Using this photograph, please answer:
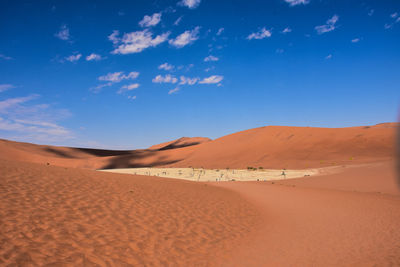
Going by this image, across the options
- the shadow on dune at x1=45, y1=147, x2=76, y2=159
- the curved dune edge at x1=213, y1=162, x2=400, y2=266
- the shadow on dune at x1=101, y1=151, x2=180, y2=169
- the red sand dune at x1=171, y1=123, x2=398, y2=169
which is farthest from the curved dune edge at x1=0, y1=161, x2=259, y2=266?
the shadow on dune at x1=45, y1=147, x2=76, y2=159

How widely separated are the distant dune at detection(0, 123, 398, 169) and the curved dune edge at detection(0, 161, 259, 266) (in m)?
20.3

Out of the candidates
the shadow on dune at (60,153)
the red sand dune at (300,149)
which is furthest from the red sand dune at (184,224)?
the shadow on dune at (60,153)

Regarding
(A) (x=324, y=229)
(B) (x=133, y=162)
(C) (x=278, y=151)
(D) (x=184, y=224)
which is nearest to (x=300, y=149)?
(C) (x=278, y=151)

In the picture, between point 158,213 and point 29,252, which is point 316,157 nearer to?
point 158,213

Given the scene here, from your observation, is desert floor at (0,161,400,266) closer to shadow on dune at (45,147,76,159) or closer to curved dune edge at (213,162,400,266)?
curved dune edge at (213,162,400,266)

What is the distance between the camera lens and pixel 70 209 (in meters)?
7.10

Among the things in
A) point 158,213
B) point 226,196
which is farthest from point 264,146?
point 158,213

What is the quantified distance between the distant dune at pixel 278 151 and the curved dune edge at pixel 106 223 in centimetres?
2031

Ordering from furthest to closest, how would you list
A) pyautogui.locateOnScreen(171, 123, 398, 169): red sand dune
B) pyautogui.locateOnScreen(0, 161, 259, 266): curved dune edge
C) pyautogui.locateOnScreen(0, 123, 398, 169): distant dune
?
pyautogui.locateOnScreen(0, 123, 398, 169): distant dune
pyautogui.locateOnScreen(171, 123, 398, 169): red sand dune
pyautogui.locateOnScreen(0, 161, 259, 266): curved dune edge

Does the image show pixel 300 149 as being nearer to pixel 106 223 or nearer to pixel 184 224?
pixel 184 224

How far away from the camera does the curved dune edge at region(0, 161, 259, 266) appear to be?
518 centimetres

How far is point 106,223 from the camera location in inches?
267

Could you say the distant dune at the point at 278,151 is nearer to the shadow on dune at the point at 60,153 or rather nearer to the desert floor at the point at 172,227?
the shadow on dune at the point at 60,153

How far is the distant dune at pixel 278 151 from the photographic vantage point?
28.2m
